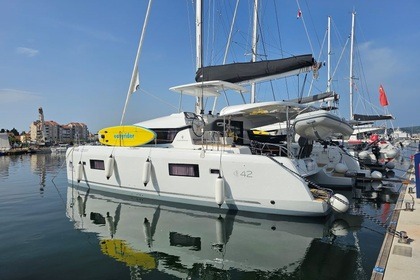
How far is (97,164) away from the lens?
11016 mm

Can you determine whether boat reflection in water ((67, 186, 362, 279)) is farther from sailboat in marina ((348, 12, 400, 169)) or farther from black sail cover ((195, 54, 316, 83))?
sailboat in marina ((348, 12, 400, 169))

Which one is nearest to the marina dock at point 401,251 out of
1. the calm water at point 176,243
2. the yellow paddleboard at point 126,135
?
the calm water at point 176,243

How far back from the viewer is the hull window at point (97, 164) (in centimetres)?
1081

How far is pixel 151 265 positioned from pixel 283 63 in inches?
284

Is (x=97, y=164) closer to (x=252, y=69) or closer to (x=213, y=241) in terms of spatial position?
(x=213, y=241)

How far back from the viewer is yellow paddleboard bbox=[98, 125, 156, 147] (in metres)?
9.90

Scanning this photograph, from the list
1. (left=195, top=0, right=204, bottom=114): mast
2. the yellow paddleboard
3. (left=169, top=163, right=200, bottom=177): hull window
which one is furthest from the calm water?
(left=195, top=0, right=204, bottom=114): mast

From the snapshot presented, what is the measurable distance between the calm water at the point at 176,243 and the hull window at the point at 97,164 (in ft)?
5.34

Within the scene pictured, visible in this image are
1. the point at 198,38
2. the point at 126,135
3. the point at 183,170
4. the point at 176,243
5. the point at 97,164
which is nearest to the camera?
the point at 176,243

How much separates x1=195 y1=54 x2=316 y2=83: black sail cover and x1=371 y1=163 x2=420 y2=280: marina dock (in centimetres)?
512

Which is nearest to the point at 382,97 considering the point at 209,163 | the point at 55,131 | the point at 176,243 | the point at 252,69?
the point at 252,69

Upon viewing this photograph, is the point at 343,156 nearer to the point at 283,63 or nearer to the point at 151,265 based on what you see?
the point at 283,63

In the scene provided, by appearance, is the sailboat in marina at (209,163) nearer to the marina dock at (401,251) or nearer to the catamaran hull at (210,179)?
the catamaran hull at (210,179)

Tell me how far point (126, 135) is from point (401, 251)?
838 cm
